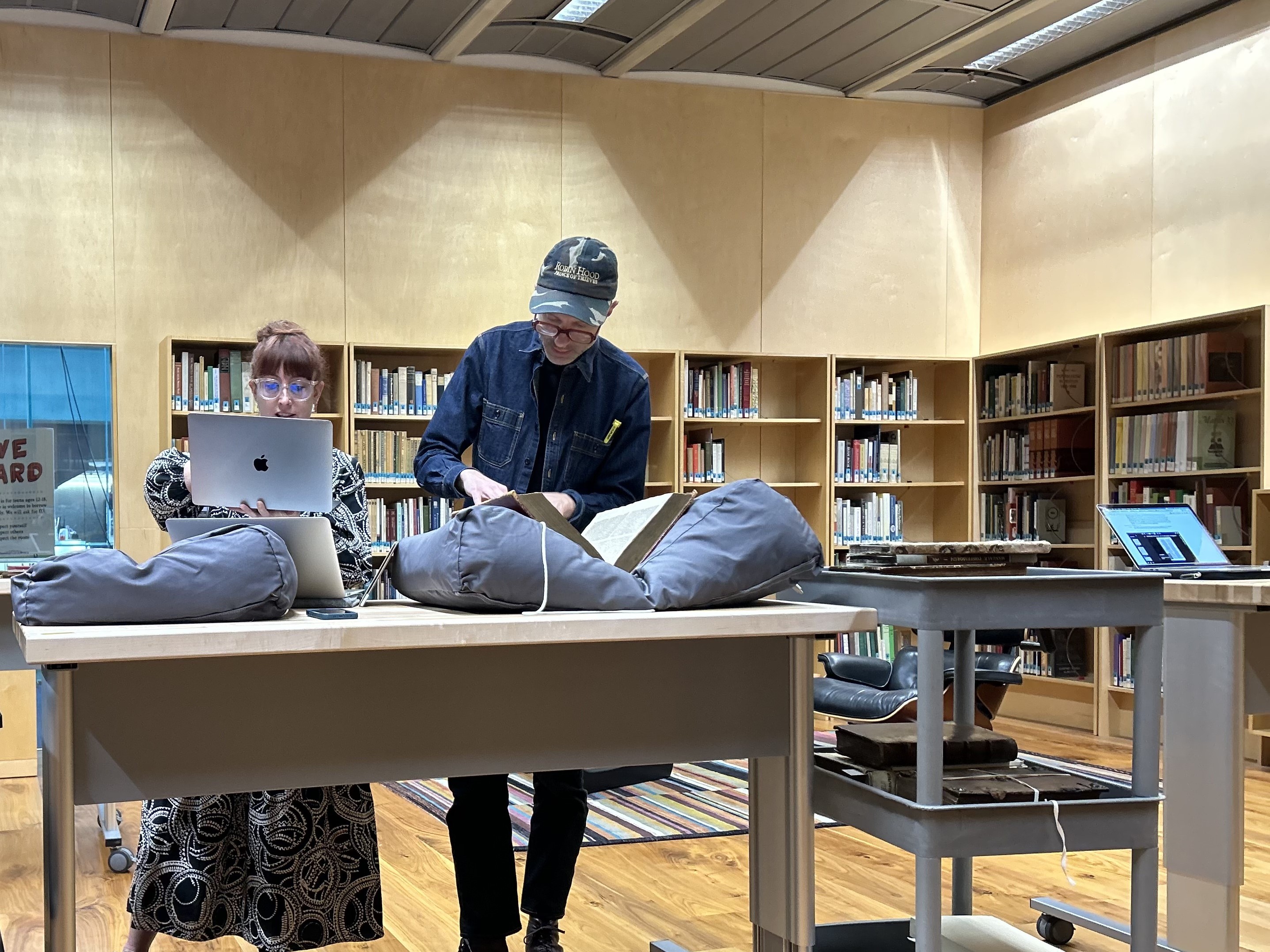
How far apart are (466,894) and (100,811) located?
254 cm

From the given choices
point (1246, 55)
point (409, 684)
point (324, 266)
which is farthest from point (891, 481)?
point (409, 684)

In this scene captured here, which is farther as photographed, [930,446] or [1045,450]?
[930,446]

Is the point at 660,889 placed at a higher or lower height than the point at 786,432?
lower

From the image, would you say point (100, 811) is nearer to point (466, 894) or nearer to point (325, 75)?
point (466, 894)

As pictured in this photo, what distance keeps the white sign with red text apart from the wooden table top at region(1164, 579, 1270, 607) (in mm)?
4951

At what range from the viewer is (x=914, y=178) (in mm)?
7754

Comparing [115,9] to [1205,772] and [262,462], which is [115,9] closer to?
[262,462]

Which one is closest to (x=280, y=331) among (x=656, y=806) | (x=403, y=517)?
(x=656, y=806)

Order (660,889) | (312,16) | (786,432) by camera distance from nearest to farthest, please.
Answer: (660,889)
(312,16)
(786,432)

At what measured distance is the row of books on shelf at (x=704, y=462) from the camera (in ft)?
23.3

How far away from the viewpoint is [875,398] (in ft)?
24.6

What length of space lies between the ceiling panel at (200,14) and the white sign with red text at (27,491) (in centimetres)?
213

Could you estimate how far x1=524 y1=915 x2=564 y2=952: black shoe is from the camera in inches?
103

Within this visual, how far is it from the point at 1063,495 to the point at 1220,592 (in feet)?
15.7
